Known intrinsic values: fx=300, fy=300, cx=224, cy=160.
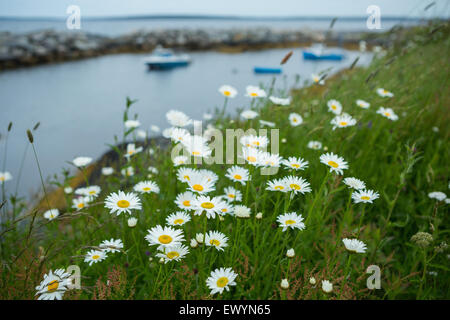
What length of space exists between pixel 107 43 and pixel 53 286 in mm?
12401

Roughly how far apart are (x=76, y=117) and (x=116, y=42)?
8464mm

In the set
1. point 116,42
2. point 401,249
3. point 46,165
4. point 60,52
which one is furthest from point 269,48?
point 401,249

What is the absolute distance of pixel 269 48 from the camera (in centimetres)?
1505

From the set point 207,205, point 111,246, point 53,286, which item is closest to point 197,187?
point 207,205

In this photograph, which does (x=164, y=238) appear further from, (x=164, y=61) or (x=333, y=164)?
(x=164, y=61)

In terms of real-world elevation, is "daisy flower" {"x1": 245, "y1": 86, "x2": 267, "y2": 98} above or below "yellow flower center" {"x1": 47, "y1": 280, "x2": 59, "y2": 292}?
above

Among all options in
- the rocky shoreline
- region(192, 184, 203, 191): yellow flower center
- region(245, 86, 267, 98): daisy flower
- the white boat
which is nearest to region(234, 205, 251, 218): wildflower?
region(192, 184, 203, 191): yellow flower center

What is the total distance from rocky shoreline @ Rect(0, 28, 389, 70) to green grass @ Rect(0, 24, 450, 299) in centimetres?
141

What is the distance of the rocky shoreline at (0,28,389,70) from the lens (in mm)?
7060

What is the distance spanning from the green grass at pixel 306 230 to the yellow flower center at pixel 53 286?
2.8 inches

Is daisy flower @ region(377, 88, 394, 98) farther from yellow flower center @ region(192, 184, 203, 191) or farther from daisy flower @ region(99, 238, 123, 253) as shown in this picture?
daisy flower @ region(99, 238, 123, 253)

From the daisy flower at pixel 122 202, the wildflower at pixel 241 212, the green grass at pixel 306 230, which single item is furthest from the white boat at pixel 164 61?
the wildflower at pixel 241 212
